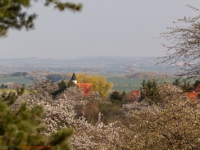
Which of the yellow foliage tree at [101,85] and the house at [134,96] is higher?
the house at [134,96]

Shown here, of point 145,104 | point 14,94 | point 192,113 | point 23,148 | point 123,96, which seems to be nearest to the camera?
point 23,148

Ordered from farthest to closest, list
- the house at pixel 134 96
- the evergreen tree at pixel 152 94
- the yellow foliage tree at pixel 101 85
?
the yellow foliage tree at pixel 101 85, the house at pixel 134 96, the evergreen tree at pixel 152 94

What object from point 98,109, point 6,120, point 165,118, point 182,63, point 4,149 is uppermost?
point 182,63

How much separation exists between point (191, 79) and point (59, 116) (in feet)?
29.4

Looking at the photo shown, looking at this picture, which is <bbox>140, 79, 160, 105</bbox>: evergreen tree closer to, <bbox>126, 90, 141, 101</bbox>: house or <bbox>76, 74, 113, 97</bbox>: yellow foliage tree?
<bbox>126, 90, 141, 101</bbox>: house

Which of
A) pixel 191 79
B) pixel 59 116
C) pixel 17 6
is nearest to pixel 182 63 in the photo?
pixel 191 79

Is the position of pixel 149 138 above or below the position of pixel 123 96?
above

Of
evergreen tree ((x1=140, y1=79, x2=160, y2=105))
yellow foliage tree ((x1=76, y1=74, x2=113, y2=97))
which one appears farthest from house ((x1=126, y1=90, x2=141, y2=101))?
yellow foliage tree ((x1=76, y1=74, x2=113, y2=97))

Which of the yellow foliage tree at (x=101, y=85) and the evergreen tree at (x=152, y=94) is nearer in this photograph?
the evergreen tree at (x=152, y=94)

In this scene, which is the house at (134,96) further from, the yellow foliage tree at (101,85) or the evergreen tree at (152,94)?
the yellow foliage tree at (101,85)

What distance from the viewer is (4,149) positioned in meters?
3.13

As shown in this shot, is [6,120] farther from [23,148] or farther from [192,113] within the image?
[192,113]

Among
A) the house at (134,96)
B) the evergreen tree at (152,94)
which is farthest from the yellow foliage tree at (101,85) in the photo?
the evergreen tree at (152,94)

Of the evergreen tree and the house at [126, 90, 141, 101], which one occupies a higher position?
the evergreen tree
